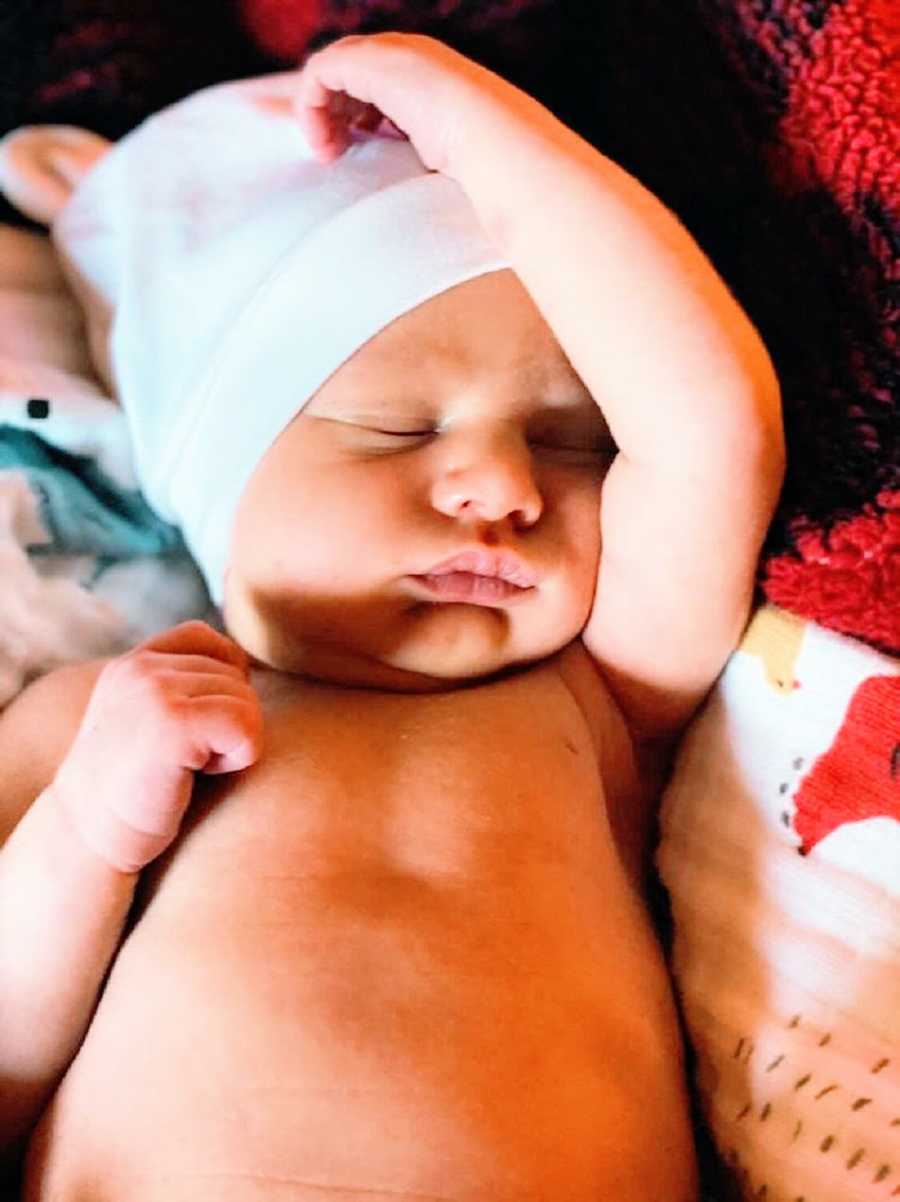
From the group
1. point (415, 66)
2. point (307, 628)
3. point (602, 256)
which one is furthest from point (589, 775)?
point (415, 66)

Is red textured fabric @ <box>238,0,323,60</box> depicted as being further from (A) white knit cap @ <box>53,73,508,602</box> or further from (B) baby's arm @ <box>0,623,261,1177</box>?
(B) baby's arm @ <box>0,623,261,1177</box>

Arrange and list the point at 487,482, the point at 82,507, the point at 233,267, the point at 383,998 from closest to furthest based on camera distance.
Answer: the point at 383,998
the point at 487,482
the point at 233,267
the point at 82,507

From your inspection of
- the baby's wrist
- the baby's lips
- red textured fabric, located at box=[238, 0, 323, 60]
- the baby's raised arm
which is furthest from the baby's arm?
red textured fabric, located at box=[238, 0, 323, 60]

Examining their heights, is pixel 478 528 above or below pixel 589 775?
above

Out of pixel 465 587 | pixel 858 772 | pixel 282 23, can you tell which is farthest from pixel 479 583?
pixel 282 23

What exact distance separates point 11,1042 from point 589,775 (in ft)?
1.20

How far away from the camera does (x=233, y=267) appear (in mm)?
905

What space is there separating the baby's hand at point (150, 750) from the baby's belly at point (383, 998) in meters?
0.05

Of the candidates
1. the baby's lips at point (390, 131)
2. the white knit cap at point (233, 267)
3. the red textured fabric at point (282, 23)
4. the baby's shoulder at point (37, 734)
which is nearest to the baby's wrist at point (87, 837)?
the baby's shoulder at point (37, 734)

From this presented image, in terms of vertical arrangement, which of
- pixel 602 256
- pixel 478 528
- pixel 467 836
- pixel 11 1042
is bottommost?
pixel 11 1042

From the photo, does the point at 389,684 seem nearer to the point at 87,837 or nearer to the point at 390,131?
the point at 87,837

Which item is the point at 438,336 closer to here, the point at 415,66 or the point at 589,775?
the point at 415,66

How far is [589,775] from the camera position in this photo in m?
0.85

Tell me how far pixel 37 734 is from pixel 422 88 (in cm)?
47
